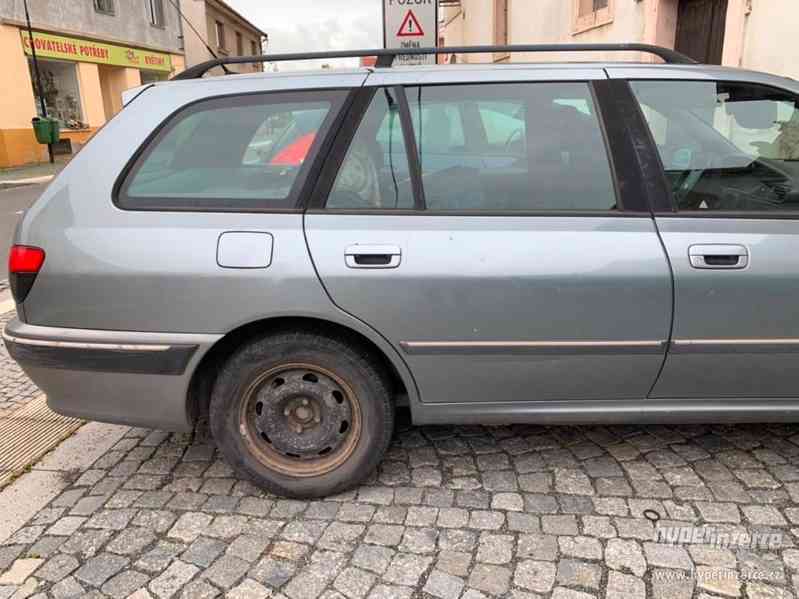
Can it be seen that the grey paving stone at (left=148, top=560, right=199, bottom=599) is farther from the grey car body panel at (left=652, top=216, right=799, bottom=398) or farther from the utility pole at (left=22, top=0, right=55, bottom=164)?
the utility pole at (left=22, top=0, right=55, bottom=164)

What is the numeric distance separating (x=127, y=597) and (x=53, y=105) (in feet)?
68.3

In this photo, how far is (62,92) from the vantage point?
65.2 ft

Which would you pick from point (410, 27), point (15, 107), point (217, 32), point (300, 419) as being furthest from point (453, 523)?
point (217, 32)

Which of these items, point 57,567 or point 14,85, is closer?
point 57,567

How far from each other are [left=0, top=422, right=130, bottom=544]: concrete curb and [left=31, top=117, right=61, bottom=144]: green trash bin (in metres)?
15.9

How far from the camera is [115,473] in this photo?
9.46 ft

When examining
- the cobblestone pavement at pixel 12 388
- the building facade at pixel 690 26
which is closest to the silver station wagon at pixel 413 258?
the cobblestone pavement at pixel 12 388

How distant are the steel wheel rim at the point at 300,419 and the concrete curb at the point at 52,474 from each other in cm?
94

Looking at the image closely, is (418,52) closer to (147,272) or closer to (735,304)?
(147,272)

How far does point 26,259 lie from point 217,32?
3278 centimetres

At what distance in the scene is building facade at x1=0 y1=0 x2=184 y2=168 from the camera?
668 inches

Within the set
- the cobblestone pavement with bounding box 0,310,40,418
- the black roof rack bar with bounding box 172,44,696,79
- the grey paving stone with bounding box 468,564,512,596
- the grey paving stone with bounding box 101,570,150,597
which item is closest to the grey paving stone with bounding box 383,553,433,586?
the grey paving stone with bounding box 468,564,512,596

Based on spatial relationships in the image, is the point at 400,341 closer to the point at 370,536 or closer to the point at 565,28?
the point at 370,536

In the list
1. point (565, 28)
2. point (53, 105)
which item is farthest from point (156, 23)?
point (565, 28)
